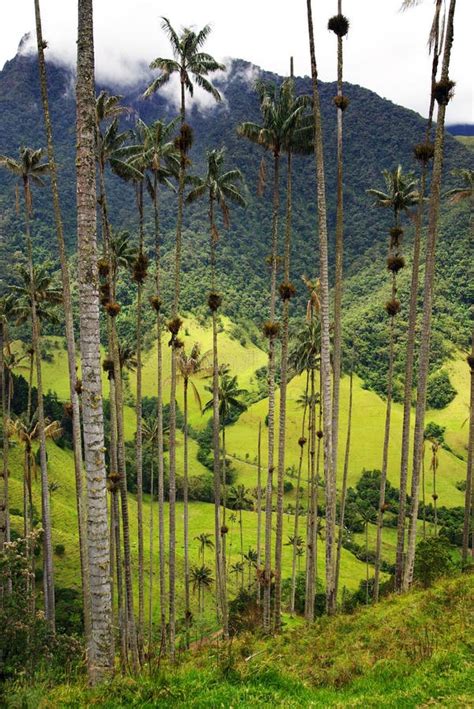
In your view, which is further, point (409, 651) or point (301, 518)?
point (301, 518)

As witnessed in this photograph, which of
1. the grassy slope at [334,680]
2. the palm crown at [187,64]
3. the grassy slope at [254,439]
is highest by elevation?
the palm crown at [187,64]

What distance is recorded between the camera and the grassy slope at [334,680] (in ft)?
23.7

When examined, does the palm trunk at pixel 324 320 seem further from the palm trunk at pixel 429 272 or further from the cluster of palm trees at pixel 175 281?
the palm trunk at pixel 429 272

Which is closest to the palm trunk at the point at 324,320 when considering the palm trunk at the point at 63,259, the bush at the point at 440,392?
the palm trunk at the point at 63,259

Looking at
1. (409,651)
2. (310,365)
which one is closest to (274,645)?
(409,651)

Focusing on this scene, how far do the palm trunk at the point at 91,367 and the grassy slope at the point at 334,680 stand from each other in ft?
3.35

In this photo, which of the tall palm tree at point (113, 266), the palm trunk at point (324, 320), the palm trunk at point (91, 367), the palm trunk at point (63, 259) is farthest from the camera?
the tall palm tree at point (113, 266)

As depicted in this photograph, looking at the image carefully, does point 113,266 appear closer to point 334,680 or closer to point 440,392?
point 334,680

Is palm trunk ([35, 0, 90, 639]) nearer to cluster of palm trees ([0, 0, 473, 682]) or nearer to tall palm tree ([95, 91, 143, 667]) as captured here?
cluster of palm trees ([0, 0, 473, 682])

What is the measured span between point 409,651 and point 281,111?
19581 mm

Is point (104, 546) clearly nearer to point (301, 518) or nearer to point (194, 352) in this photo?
point (194, 352)

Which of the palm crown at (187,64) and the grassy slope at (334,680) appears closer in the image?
the grassy slope at (334,680)

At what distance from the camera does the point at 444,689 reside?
7.66 meters

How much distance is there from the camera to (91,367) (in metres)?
9.12
